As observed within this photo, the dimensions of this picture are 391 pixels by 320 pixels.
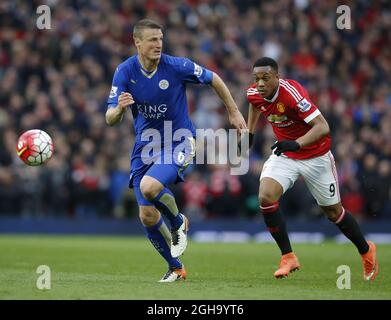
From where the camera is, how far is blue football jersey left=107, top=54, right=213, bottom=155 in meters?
10.1

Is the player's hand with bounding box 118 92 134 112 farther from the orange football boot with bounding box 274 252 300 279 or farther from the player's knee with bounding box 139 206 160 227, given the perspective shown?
the orange football boot with bounding box 274 252 300 279

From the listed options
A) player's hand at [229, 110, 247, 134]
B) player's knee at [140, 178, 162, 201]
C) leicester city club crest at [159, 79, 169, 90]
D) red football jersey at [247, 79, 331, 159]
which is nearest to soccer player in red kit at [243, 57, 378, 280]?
red football jersey at [247, 79, 331, 159]

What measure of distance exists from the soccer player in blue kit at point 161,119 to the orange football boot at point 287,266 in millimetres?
1089

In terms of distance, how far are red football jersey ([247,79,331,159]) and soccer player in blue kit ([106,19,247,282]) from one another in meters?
0.59

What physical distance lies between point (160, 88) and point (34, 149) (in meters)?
1.88

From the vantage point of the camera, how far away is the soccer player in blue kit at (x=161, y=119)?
32.6 ft

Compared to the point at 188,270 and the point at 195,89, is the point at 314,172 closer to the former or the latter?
the point at 188,270

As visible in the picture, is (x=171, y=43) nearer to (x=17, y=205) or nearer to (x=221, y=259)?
(x=17, y=205)

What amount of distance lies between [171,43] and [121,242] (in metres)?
6.65

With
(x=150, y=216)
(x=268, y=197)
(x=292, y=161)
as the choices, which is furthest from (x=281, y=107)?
(x=150, y=216)

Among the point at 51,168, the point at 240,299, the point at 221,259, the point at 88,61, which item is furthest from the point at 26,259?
the point at 88,61

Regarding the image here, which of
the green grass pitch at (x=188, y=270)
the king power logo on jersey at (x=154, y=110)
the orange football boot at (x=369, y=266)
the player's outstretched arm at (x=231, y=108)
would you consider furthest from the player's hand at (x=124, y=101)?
the orange football boot at (x=369, y=266)

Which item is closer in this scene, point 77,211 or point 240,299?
point 240,299

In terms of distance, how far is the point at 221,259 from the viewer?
14.4 metres
